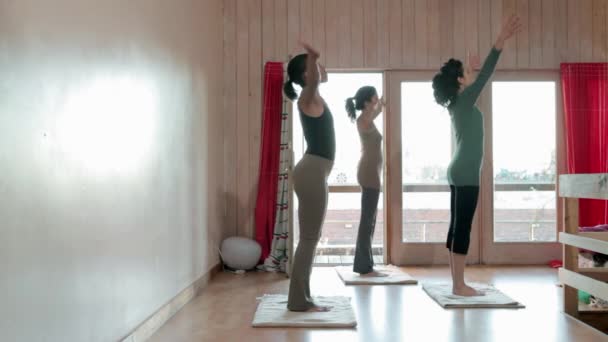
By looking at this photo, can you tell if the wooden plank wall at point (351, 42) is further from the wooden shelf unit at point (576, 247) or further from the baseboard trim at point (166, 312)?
the wooden shelf unit at point (576, 247)

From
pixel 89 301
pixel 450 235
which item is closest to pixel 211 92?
pixel 450 235

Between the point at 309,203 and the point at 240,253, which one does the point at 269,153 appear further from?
the point at 309,203

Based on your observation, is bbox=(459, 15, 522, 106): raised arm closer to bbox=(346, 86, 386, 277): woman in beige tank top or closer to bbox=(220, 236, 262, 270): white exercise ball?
bbox=(346, 86, 386, 277): woman in beige tank top

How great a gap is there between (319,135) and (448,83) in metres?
1.04

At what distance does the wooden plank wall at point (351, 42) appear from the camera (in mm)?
4684

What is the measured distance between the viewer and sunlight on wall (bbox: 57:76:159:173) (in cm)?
172

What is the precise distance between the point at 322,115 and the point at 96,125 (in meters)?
1.26

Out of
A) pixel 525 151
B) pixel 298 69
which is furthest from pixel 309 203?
pixel 525 151

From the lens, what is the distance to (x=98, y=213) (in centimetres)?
190

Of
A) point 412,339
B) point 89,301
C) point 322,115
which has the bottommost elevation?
point 412,339

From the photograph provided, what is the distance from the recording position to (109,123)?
201cm

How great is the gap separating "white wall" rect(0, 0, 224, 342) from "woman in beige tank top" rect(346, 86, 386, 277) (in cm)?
135

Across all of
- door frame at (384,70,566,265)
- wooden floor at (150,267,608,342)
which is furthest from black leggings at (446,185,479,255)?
door frame at (384,70,566,265)

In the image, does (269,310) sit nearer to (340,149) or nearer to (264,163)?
(264,163)
